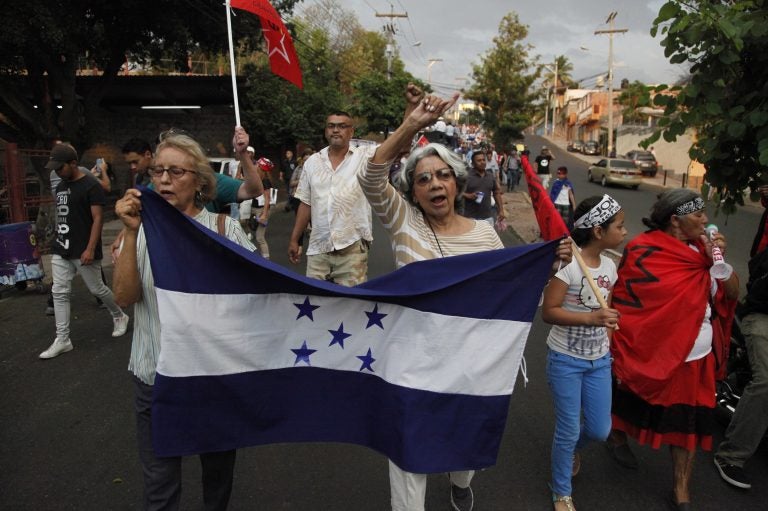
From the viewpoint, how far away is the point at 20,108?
47.3 ft

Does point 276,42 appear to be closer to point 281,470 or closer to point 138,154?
point 138,154

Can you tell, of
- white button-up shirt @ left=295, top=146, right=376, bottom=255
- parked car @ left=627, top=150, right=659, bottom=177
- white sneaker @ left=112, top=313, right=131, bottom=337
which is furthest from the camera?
parked car @ left=627, top=150, right=659, bottom=177

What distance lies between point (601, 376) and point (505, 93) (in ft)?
109

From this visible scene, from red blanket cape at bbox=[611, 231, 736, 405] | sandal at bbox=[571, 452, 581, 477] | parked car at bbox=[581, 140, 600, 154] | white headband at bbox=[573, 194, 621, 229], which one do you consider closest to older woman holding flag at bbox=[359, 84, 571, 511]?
white headband at bbox=[573, 194, 621, 229]

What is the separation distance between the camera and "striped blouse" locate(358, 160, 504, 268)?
8.63 ft

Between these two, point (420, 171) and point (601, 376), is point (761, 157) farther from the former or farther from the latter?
point (420, 171)

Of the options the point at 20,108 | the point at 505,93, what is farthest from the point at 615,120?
the point at 20,108

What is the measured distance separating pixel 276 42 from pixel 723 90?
3.57 meters

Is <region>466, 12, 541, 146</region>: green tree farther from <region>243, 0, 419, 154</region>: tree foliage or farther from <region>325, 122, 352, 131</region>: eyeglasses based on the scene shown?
<region>325, 122, 352, 131</region>: eyeglasses

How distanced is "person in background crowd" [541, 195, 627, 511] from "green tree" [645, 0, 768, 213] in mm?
1233

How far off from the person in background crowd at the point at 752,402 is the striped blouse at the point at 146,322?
3108mm

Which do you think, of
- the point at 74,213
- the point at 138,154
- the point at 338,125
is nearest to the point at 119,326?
the point at 74,213

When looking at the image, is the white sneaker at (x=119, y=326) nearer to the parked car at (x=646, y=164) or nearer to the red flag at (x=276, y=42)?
the red flag at (x=276, y=42)

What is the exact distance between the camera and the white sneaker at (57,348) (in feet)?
18.2
